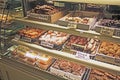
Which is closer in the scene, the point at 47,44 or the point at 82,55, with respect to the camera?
the point at 82,55

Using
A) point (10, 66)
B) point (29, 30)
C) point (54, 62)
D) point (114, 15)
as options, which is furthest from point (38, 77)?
point (114, 15)

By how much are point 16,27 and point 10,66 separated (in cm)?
58

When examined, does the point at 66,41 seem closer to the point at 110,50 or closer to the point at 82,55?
the point at 82,55

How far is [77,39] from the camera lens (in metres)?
2.12

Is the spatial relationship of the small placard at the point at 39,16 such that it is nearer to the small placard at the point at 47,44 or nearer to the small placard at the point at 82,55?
the small placard at the point at 47,44

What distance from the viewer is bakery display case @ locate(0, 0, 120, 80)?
1602 mm

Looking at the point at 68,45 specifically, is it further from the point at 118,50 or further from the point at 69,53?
the point at 118,50

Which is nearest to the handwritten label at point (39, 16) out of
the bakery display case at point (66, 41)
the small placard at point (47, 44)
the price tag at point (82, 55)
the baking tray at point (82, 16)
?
the bakery display case at point (66, 41)

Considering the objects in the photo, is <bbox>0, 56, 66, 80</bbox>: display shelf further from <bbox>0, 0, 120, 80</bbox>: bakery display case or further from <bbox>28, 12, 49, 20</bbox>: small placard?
<bbox>28, 12, 49, 20</bbox>: small placard

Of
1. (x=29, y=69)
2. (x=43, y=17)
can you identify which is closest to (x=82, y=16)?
(x=43, y=17)

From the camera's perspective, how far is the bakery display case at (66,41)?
160 centimetres

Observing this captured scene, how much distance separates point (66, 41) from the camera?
2102 mm

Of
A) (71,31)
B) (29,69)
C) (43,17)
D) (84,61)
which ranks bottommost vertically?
(29,69)

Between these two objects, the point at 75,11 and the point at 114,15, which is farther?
the point at 75,11
